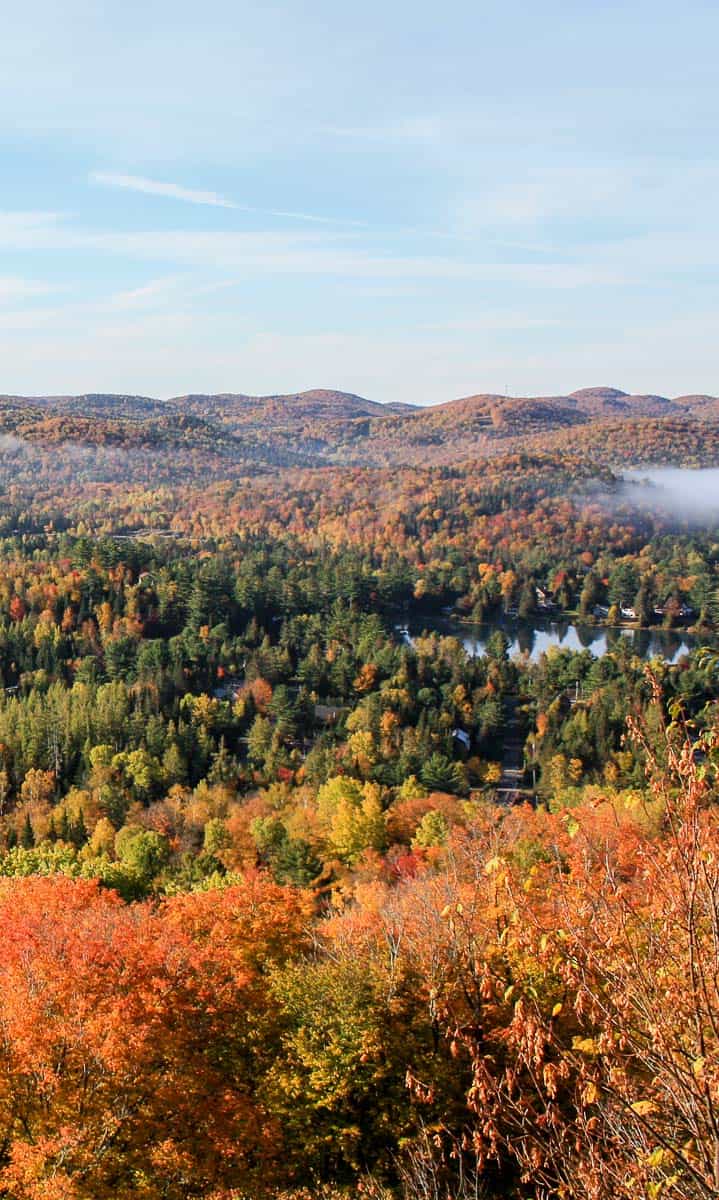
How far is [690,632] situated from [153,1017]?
72457 millimetres

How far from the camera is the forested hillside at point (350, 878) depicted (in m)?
4.32

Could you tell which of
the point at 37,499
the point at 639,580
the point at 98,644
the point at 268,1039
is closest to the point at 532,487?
the point at 639,580

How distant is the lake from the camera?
70250 millimetres

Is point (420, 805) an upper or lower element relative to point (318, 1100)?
lower

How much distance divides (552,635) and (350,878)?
55.0m

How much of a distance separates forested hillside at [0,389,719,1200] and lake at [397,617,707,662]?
1373mm

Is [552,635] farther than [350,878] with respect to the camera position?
Yes

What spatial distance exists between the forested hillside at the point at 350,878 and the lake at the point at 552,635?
1.37 metres

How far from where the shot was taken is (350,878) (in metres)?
25.8

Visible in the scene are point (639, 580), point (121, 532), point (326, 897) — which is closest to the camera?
point (326, 897)

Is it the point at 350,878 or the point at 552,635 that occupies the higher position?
the point at 350,878

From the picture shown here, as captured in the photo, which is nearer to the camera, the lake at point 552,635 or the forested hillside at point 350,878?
the forested hillside at point 350,878

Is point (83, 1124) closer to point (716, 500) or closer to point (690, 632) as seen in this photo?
point (690, 632)

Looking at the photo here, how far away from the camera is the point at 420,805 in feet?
101
